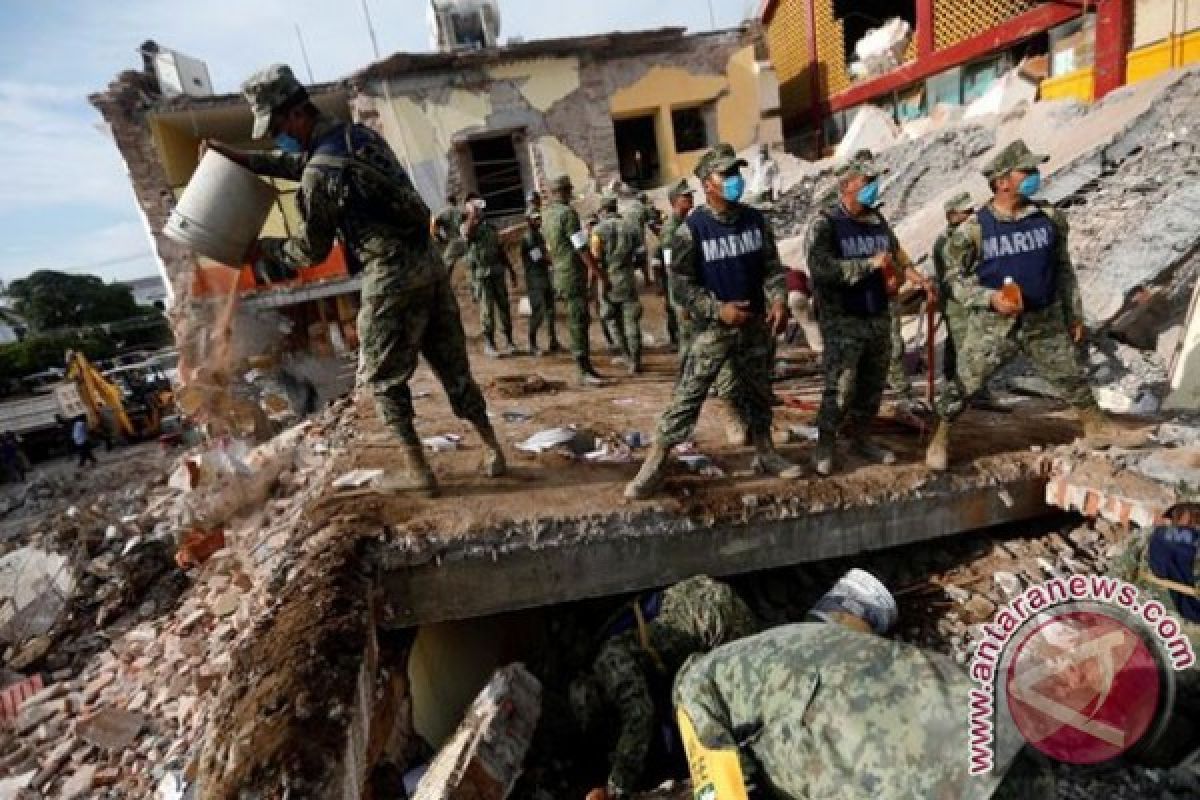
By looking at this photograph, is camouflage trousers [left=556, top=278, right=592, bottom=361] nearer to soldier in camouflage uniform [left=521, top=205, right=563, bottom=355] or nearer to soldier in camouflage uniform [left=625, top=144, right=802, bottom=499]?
soldier in camouflage uniform [left=521, top=205, right=563, bottom=355]

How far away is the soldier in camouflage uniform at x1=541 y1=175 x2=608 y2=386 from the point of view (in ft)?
19.8

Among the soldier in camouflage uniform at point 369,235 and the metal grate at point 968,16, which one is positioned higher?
the metal grate at point 968,16

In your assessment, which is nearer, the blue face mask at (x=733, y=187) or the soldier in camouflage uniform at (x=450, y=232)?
the blue face mask at (x=733, y=187)

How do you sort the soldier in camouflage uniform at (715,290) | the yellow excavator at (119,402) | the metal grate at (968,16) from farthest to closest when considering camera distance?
the yellow excavator at (119,402) → the metal grate at (968,16) → the soldier in camouflage uniform at (715,290)

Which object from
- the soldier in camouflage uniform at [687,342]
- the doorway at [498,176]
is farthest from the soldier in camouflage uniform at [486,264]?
the doorway at [498,176]

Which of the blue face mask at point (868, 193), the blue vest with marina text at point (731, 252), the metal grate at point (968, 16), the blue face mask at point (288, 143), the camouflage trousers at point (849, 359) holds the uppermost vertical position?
the metal grate at point (968, 16)

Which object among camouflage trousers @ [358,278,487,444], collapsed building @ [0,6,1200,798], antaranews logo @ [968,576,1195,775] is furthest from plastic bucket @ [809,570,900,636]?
camouflage trousers @ [358,278,487,444]

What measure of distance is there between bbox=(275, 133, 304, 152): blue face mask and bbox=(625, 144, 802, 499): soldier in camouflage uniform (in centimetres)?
180

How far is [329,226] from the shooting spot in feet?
→ 9.29

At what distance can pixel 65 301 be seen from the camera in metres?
30.0

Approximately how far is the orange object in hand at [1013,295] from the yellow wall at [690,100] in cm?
1202

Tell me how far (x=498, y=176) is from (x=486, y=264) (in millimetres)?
8497

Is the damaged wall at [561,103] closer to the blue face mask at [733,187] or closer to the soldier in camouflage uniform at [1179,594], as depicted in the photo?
the blue face mask at [733,187]

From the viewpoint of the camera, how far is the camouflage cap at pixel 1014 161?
10.7 ft
